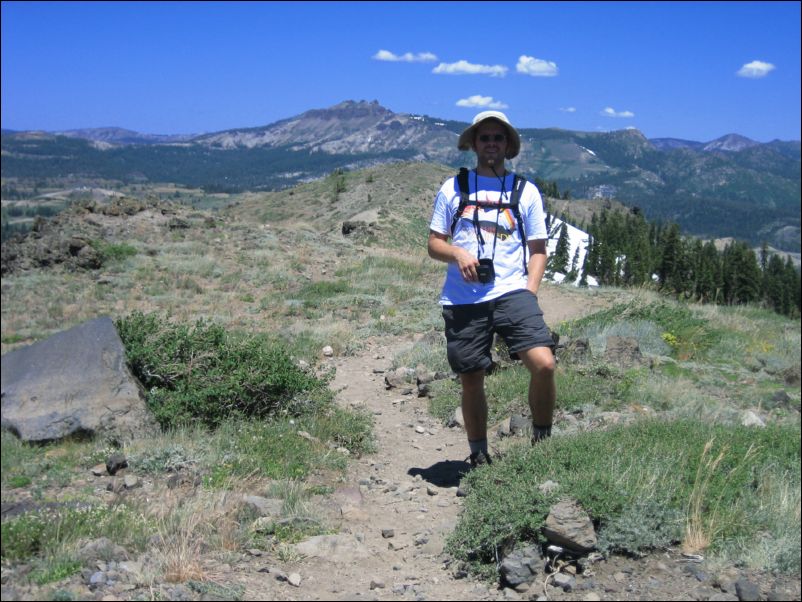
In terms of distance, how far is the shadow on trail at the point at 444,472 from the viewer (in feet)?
15.7

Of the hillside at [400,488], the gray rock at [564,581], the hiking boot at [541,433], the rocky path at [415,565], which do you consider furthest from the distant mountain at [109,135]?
the gray rock at [564,581]

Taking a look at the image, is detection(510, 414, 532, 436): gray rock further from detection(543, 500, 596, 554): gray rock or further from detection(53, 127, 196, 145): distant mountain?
detection(53, 127, 196, 145): distant mountain

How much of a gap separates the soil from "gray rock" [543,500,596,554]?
0.34 ft

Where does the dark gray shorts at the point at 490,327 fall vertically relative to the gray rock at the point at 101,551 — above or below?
above

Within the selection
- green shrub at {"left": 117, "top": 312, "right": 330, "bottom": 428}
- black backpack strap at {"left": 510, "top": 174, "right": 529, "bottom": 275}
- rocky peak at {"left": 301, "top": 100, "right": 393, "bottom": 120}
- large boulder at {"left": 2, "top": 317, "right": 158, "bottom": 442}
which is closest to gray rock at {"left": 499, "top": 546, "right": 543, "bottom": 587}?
black backpack strap at {"left": 510, "top": 174, "right": 529, "bottom": 275}

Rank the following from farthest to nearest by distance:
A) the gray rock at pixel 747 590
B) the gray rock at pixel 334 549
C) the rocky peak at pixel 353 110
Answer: the rocky peak at pixel 353 110 → the gray rock at pixel 334 549 → the gray rock at pixel 747 590

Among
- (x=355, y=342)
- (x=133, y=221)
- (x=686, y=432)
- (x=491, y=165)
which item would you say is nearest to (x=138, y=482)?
(x=491, y=165)

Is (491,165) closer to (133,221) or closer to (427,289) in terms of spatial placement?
(427,289)

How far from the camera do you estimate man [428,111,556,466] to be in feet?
13.5

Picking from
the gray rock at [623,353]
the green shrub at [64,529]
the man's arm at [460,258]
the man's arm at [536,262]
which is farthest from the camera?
the gray rock at [623,353]

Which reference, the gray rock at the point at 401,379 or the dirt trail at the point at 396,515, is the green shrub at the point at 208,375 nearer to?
the dirt trail at the point at 396,515

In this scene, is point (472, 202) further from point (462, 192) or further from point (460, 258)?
point (460, 258)

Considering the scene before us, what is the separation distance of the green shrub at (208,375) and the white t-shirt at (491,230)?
2045 mm

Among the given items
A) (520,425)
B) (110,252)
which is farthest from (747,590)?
(110,252)
